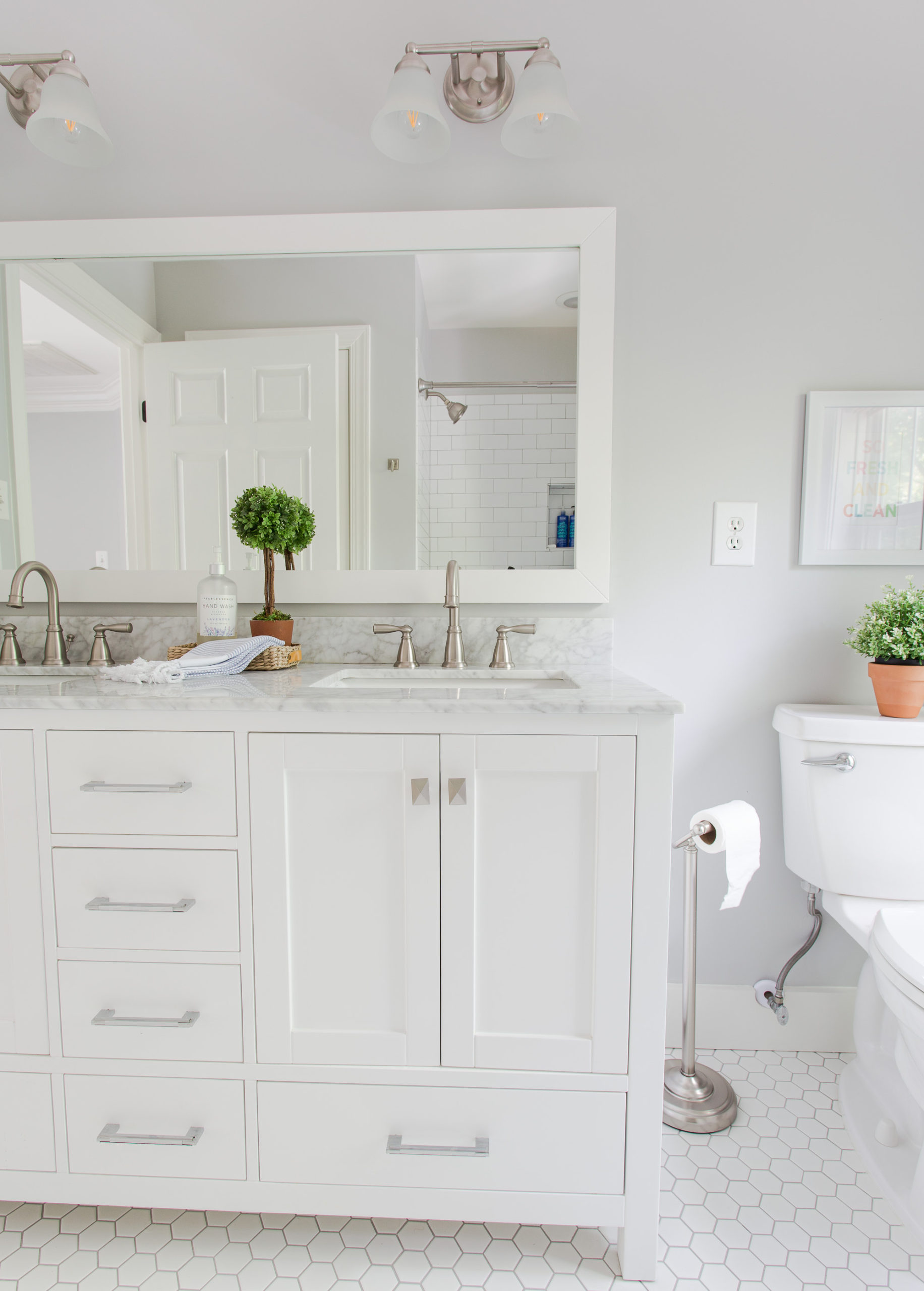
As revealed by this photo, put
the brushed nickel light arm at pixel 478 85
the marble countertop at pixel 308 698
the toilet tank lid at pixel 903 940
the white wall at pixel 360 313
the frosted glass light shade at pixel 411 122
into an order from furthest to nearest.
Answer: the white wall at pixel 360 313
the brushed nickel light arm at pixel 478 85
the frosted glass light shade at pixel 411 122
the toilet tank lid at pixel 903 940
the marble countertop at pixel 308 698

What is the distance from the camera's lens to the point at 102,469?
1.48 metres

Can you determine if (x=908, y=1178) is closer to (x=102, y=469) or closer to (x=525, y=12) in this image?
(x=102, y=469)

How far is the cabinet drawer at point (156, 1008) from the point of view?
0.99 m

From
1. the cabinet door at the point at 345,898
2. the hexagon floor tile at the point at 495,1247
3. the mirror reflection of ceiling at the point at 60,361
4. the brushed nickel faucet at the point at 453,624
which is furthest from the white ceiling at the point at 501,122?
the hexagon floor tile at the point at 495,1247

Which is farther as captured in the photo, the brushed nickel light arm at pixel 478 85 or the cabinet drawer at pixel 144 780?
the brushed nickel light arm at pixel 478 85

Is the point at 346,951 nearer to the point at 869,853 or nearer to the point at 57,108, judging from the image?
the point at 869,853

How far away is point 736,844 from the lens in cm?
110

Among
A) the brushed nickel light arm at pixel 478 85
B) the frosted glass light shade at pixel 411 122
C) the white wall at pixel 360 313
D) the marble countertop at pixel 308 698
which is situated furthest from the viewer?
the white wall at pixel 360 313

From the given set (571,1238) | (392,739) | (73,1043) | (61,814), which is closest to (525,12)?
(392,739)

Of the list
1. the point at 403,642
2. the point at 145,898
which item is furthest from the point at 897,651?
the point at 145,898

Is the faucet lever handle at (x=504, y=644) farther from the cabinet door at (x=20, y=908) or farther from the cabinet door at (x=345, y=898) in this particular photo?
the cabinet door at (x=20, y=908)

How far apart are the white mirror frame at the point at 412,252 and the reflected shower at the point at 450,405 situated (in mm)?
254

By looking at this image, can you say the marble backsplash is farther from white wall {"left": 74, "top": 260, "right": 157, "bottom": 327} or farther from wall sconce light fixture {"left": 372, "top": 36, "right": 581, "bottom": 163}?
wall sconce light fixture {"left": 372, "top": 36, "right": 581, "bottom": 163}

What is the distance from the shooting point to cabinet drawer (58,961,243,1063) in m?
0.99
